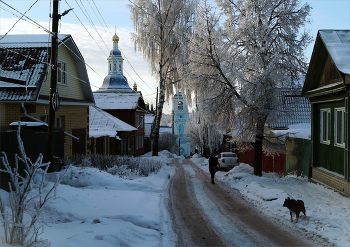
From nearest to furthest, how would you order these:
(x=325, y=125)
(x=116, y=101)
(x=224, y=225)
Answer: (x=224, y=225) < (x=325, y=125) < (x=116, y=101)

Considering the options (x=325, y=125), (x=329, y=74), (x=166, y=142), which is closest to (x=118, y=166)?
(x=325, y=125)

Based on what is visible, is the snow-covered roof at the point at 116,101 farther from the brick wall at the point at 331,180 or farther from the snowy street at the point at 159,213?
the brick wall at the point at 331,180

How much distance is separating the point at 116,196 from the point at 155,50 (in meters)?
18.2

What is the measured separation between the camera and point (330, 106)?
42.6ft

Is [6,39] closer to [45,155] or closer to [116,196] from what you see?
[45,155]

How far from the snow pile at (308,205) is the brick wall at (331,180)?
244 millimetres

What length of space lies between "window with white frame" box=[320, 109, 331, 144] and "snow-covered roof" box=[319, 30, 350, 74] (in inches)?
105

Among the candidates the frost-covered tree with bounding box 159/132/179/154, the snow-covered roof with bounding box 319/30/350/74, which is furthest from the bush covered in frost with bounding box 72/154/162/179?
the frost-covered tree with bounding box 159/132/179/154

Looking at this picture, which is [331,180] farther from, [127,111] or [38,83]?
[127,111]

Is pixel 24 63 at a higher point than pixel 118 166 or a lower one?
higher

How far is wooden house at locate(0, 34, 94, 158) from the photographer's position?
552 inches

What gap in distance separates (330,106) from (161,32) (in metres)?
16.3

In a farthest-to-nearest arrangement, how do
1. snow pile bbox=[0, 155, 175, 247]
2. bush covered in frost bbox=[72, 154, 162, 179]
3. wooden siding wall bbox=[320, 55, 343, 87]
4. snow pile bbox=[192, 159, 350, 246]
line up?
bush covered in frost bbox=[72, 154, 162, 179], wooden siding wall bbox=[320, 55, 343, 87], snow pile bbox=[192, 159, 350, 246], snow pile bbox=[0, 155, 175, 247]

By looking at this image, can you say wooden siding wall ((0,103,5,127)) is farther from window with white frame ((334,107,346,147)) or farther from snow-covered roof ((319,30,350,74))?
window with white frame ((334,107,346,147))
